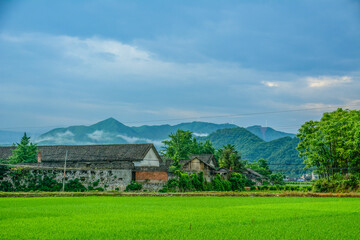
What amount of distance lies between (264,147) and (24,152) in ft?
394

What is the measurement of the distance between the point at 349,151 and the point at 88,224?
1272 inches

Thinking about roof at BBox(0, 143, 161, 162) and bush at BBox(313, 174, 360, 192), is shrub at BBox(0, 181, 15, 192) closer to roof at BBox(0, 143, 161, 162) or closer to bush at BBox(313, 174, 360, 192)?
roof at BBox(0, 143, 161, 162)

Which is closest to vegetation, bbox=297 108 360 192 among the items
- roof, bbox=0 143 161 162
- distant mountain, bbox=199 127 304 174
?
roof, bbox=0 143 161 162

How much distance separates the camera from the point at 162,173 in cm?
3500

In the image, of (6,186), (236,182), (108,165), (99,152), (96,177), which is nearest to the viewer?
(6,186)

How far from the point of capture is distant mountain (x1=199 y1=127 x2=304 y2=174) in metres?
126

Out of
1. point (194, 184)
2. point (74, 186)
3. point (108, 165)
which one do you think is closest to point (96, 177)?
point (74, 186)

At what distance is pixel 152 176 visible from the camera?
35156mm

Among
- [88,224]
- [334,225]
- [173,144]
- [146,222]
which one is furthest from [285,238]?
[173,144]

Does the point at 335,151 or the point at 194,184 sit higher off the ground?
the point at 335,151

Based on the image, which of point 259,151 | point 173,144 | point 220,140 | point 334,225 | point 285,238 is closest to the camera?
point 285,238

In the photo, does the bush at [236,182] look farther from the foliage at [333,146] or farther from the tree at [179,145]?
the tree at [179,145]

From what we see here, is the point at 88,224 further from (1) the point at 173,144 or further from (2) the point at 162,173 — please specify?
(1) the point at 173,144

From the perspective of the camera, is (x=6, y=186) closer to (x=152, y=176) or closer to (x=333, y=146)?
(x=152, y=176)
